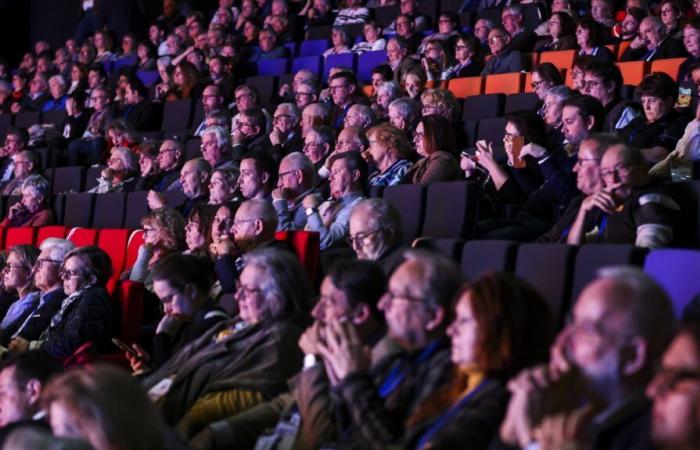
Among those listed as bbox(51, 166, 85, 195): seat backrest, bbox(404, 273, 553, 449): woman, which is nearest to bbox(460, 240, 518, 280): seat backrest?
bbox(404, 273, 553, 449): woman

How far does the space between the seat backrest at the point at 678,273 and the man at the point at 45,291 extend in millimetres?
1709

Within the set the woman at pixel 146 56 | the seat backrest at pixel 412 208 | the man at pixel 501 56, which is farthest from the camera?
the woman at pixel 146 56

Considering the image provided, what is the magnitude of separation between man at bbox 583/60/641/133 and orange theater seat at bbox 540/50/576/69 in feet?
3.59

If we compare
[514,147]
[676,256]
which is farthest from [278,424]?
[514,147]

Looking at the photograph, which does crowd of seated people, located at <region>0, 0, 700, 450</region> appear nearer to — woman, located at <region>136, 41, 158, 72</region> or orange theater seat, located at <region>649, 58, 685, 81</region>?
orange theater seat, located at <region>649, 58, 685, 81</region>

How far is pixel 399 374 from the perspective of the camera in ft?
5.93

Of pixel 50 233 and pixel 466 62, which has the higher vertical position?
pixel 466 62

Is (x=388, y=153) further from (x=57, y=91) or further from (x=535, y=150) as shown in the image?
(x=57, y=91)

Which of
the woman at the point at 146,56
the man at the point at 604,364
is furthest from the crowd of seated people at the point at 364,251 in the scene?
the woman at the point at 146,56

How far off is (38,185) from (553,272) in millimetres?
2848

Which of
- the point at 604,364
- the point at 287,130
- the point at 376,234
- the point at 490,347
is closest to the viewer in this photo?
the point at 604,364

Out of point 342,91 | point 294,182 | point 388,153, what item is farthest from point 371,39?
point 294,182

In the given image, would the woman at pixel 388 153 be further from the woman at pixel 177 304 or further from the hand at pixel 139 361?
the hand at pixel 139 361

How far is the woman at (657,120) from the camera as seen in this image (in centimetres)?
321
